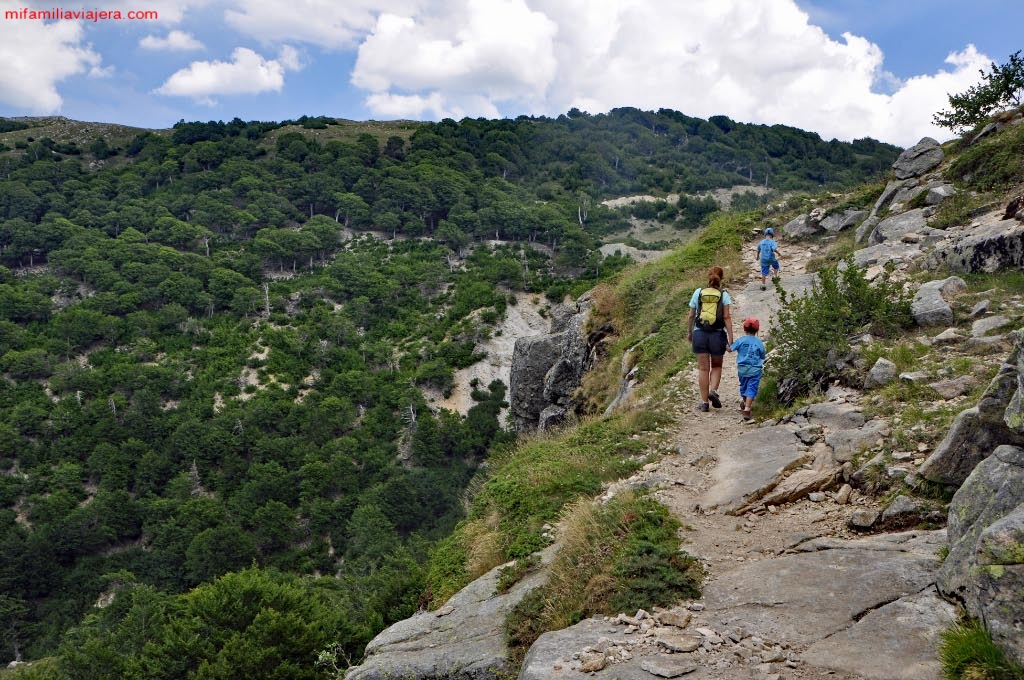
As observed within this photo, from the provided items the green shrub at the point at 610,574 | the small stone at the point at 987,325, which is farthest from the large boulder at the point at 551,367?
the green shrub at the point at 610,574

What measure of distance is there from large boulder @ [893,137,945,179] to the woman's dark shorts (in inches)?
489

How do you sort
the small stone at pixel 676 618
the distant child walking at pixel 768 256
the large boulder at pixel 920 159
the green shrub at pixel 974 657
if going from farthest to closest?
1. the large boulder at pixel 920 159
2. the distant child walking at pixel 768 256
3. the small stone at pixel 676 618
4. the green shrub at pixel 974 657

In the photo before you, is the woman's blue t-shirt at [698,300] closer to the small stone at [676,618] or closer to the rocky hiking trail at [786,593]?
the rocky hiking trail at [786,593]

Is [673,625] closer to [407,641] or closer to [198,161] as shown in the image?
[407,641]

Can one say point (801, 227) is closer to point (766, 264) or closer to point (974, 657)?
point (766, 264)

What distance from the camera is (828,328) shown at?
26.9 ft

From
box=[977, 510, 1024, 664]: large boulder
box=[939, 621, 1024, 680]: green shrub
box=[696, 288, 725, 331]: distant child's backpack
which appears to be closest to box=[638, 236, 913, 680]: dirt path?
box=[939, 621, 1024, 680]: green shrub

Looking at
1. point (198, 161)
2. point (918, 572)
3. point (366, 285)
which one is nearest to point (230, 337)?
point (366, 285)

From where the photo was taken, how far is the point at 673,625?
13.3ft

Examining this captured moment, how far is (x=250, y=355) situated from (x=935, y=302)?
59.4 meters

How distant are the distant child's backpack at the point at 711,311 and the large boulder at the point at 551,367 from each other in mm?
7768

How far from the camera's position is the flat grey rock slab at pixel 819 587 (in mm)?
3646

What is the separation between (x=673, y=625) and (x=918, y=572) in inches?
61.5

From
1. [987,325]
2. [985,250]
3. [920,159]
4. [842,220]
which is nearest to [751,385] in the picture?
[987,325]
